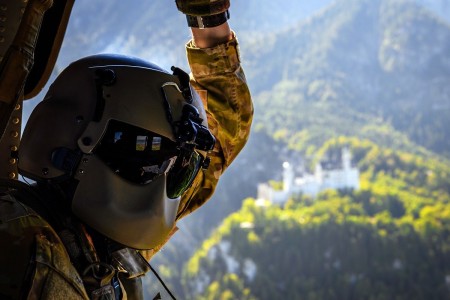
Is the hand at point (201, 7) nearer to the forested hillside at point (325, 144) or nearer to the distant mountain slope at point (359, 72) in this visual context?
the forested hillside at point (325, 144)

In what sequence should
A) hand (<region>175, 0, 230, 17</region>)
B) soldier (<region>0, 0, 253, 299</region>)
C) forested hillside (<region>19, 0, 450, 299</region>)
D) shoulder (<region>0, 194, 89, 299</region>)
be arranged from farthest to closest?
forested hillside (<region>19, 0, 450, 299</region>)
hand (<region>175, 0, 230, 17</region>)
soldier (<region>0, 0, 253, 299</region>)
shoulder (<region>0, 194, 89, 299</region>)

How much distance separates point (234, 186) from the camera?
56250mm

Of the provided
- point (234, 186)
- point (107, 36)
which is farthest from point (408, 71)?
point (107, 36)

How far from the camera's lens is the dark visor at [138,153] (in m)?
1.21

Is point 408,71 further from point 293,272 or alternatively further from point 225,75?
point 225,75

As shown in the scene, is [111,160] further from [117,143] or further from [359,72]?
[359,72]

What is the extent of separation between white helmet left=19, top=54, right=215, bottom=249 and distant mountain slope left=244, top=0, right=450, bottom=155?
62.3m

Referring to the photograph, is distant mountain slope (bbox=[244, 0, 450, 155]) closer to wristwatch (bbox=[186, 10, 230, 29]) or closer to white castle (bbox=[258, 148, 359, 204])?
white castle (bbox=[258, 148, 359, 204])

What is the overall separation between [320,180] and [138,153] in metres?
50.0

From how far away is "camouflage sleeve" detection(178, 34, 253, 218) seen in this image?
175 cm

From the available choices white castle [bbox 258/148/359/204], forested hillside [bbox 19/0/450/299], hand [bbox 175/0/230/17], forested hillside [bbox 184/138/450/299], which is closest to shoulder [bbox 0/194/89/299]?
hand [bbox 175/0/230/17]

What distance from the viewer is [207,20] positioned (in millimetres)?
1652

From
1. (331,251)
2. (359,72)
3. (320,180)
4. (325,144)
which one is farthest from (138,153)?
Result: (359,72)

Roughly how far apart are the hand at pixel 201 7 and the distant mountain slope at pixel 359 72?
62005 millimetres
